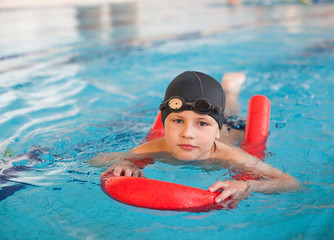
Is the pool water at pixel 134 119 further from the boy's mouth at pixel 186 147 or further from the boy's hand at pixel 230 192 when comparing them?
the boy's mouth at pixel 186 147

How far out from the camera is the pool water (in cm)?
236

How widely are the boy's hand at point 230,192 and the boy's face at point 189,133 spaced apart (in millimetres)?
418

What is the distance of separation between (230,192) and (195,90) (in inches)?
32.8

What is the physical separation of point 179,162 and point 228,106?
5.81 ft

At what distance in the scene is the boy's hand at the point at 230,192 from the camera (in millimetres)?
2353

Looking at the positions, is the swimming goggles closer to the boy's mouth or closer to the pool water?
the boy's mouth

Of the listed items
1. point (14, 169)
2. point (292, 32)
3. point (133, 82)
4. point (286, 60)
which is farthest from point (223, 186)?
point (292, 32)

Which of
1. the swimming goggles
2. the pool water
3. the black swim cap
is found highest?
the black swim cap

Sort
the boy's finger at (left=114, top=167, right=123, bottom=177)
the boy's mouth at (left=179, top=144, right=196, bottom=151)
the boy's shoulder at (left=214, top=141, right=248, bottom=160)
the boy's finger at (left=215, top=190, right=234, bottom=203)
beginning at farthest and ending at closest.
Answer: the boy's shoulder at (left=214, top=141, right=248, bottom=160)
the boy's mouth at (left=179, top=144, right=196, bottom=151)
the boy's finger at (left=114, top=167, right=123, bottom=177)
the boy's finger at (left=215, top=190, right=234, bottom=203)

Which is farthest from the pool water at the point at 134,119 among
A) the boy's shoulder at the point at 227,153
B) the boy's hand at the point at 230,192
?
the boy's shoulder at the point at 227,153

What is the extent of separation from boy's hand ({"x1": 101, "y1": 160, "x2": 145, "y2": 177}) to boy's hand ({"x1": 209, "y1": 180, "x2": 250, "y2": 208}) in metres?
0.65

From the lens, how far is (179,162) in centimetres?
313

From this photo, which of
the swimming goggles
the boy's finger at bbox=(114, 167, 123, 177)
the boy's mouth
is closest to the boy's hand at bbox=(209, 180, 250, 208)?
the boy's mouth

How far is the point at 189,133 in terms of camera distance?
8.84ft
